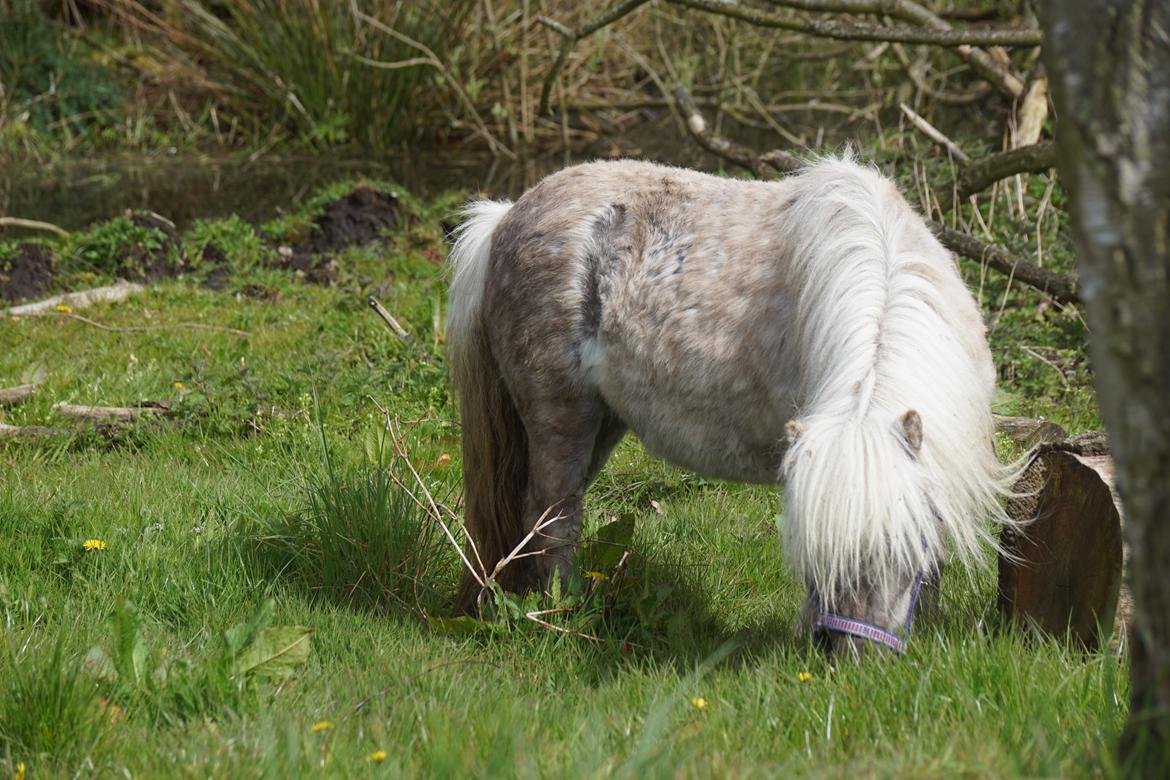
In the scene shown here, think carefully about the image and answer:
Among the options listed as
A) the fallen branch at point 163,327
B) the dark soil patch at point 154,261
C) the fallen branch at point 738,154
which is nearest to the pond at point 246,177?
the dark soil patch at point 154,261

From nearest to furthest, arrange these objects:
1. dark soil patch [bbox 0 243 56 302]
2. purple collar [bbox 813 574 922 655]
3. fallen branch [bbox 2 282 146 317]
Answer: purple collar [bbox 813 574 922 655] → fallen branch [bbox 2 282 146 317] → dark soil patch [bbox 0 243 56 302]

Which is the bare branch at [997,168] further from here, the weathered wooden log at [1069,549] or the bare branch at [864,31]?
the weathered wooden log at [1069,549]

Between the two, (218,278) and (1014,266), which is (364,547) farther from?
(218,278)

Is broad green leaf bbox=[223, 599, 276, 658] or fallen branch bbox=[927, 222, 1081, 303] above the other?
fallen branch bbox=[927, 222, 1081, 303]

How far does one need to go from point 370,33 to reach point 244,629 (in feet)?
31.9

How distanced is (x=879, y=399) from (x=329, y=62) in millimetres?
10053

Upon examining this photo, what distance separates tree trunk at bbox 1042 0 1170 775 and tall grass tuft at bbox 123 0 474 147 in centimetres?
1011

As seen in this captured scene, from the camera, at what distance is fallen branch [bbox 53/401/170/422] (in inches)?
214

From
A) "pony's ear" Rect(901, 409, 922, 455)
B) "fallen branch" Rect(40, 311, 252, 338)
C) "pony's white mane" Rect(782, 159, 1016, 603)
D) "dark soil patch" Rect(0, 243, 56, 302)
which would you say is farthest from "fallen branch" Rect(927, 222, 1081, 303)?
"dark soil patch" Rect(0, 243, 56, 302)

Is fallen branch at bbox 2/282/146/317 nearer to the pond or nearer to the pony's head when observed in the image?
the pond

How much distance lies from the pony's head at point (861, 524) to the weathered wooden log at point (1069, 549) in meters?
0.47

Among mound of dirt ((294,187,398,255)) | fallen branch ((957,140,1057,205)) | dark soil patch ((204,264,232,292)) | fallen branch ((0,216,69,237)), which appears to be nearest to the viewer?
fallen branch ((957,140,1057,205))

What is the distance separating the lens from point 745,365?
3.62m

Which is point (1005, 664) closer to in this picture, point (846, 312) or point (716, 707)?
point (716, 707)
